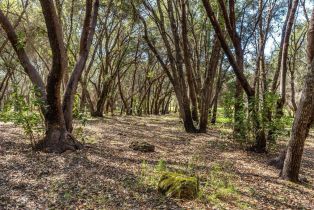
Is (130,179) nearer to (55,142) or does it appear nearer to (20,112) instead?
(55,142)

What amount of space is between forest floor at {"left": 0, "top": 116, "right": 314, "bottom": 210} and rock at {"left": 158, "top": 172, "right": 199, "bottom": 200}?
0.37ft

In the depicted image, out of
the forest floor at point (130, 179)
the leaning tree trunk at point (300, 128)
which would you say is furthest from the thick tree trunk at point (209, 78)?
the leaning tree trunk at point (300, 128)

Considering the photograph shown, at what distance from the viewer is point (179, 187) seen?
493cm

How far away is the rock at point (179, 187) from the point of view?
4.87 metres

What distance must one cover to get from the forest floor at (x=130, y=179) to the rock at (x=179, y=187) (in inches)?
4.5

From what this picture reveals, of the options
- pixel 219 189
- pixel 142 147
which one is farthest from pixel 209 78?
pixel 219 189

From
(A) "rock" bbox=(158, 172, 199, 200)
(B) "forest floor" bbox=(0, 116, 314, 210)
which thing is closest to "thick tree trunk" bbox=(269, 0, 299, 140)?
(B) "forest floor" bbox=(0, 116, 314, 210)

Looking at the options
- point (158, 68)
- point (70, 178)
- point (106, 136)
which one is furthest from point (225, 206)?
point (158, 68)

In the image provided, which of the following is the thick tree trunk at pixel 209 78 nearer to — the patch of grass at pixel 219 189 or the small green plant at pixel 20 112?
the patch of grass at pixel 219 189

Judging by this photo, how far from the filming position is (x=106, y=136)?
10820mm

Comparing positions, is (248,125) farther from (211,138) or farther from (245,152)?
(211,138)

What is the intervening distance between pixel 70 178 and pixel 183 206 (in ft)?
7.15

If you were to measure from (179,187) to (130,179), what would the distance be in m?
1.15

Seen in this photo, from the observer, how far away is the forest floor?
15.3 ft
